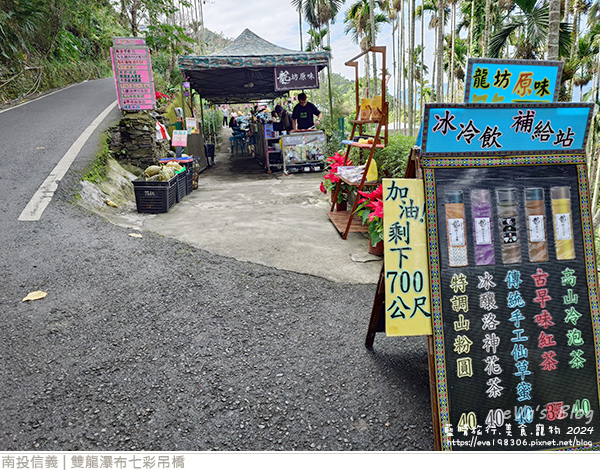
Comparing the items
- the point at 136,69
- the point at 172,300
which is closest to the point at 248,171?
the point at 136,69

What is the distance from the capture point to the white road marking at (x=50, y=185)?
17.3 feet

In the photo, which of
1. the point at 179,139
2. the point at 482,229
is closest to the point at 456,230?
the point at 482,229

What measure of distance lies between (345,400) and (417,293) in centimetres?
85

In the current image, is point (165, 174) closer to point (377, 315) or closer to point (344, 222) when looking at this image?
point (344, 222)

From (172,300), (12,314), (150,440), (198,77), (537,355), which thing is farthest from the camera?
(198,77)

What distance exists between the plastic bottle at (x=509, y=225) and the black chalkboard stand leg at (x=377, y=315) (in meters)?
0.82

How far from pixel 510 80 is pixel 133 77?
8352 mm

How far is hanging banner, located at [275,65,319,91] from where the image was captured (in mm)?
10977

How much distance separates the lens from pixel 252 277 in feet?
13.6

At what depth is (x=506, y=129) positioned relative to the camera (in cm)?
204

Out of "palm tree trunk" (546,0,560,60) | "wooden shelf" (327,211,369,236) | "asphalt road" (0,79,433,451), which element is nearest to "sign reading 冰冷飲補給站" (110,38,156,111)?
"asphalt road" (0,79,433,451)

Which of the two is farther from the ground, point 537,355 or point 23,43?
point 23,43

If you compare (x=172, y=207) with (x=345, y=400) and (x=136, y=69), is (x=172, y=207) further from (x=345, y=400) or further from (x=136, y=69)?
(x=345, y=400)

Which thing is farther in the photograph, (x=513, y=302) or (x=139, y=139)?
(x=139, y=139)
